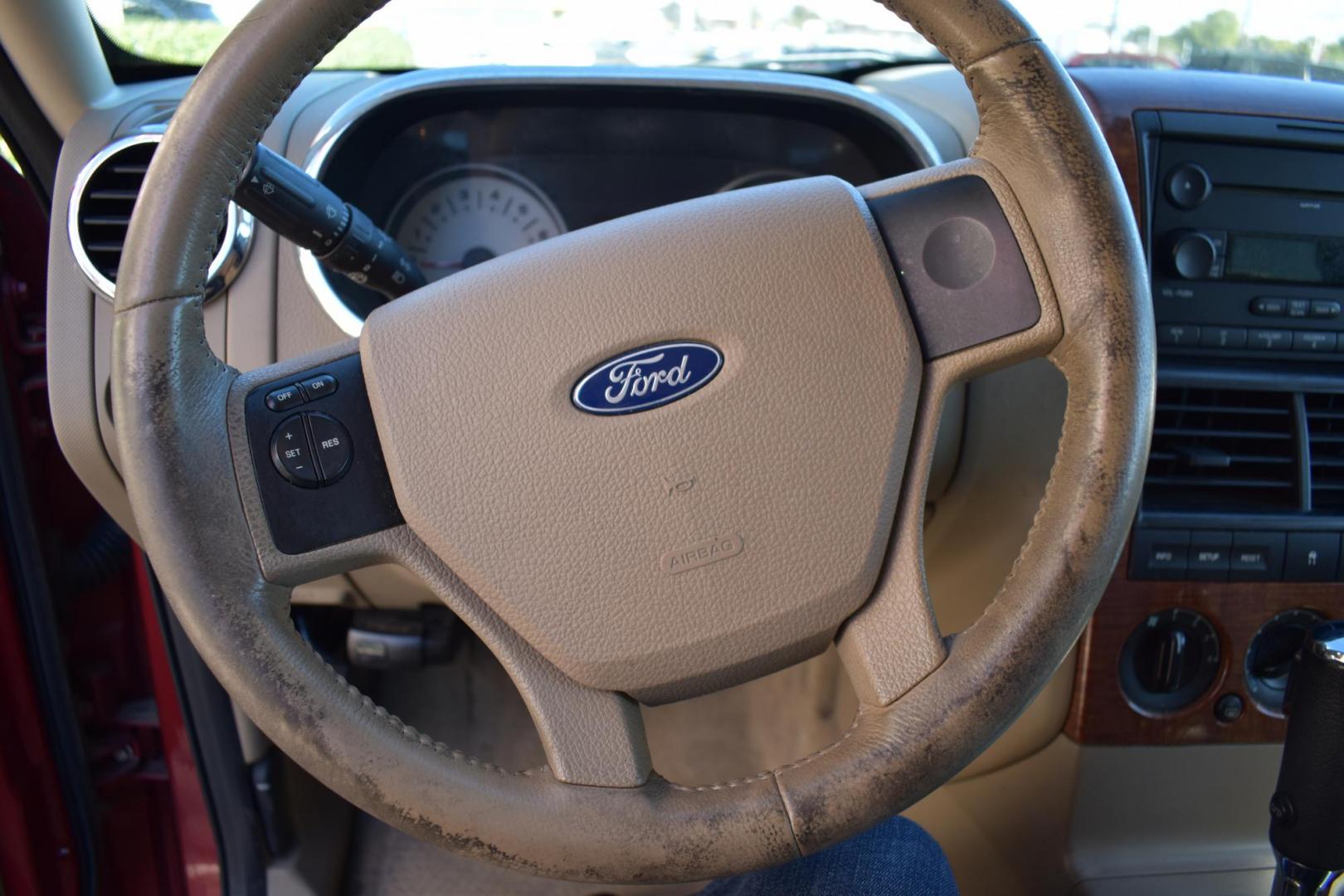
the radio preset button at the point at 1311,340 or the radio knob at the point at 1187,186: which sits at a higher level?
the radio knob at the point at 1187,186

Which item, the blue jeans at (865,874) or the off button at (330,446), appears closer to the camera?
the off button at (330,446)

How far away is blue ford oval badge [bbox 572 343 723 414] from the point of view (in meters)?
0.75

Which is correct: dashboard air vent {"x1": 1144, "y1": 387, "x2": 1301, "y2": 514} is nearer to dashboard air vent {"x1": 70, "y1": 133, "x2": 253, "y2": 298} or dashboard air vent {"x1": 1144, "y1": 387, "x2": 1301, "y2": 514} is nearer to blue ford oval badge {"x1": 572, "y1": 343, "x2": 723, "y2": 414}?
blue ford oval badge {"x1": 572, "y1": 343, "x2": 723, "y2": 414}

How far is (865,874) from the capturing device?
99 centimetres

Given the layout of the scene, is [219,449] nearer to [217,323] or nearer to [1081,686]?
[217,323]

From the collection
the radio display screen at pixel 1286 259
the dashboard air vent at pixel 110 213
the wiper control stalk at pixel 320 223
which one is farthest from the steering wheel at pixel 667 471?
the radio display screen at pixel 1286 259

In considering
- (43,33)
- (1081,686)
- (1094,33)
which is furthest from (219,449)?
(1094,33)

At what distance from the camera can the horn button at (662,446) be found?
74 cm

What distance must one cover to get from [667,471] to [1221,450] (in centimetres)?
79

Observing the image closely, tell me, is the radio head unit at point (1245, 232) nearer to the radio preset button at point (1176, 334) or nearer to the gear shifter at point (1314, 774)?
the radio preset button at point (1176, 334)

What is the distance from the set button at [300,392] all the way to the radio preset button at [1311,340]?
1046 millimetres

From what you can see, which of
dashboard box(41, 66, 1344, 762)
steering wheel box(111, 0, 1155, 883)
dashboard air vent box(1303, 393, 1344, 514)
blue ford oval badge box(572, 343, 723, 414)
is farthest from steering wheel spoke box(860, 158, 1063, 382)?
dashboard air vent box(1303, 393, 1344, 514)

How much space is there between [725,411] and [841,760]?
0.83 feet

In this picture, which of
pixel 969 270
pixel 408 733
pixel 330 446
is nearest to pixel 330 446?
pixel 330 446
